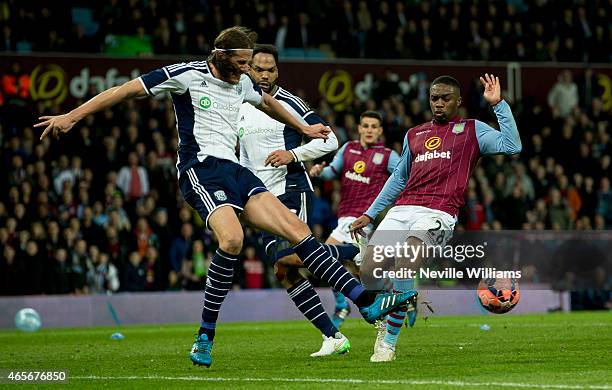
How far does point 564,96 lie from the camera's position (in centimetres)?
2616

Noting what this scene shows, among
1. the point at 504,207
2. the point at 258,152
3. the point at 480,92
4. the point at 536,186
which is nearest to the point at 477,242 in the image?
the point at 504,207

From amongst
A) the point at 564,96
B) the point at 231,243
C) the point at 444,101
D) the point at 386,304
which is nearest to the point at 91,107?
the point at 231,243

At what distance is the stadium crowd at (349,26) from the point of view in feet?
76.3

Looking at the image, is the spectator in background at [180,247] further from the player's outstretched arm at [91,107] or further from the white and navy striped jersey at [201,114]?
the player's outstretched arm at [91,107]

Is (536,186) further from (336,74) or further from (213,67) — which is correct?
(213,67)

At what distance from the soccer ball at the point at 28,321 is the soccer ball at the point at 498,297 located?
8542 millimetres

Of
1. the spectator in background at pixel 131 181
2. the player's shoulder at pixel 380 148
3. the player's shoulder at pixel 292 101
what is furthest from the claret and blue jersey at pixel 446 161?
the spectator in background at pixel 131 181

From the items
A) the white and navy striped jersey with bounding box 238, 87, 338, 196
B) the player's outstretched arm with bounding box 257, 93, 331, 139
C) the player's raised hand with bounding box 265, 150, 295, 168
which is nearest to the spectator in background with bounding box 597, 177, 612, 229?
the white and navy striped jersey with bounding box 238, 87, 338, 196

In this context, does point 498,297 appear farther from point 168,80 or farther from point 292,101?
point 168,80

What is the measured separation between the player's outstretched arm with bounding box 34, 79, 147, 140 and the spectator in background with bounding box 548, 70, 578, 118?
61.6 ft

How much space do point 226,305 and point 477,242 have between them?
16.5 ft

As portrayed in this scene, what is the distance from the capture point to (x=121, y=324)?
63.4 ft

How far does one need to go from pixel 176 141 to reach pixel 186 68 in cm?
1278

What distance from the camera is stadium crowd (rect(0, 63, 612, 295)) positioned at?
19.3m
